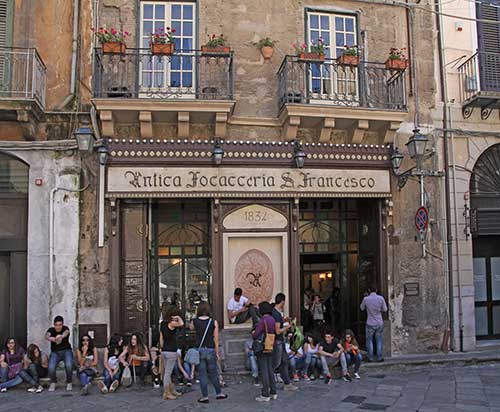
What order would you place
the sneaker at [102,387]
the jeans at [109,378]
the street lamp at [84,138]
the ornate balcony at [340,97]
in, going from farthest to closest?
the ornate balcony at [340,97]
the street lamp at [84,138]
the jeans at [109,378]
the sneaker at [102,387]

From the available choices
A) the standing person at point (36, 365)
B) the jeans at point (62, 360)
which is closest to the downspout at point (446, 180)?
the jeans at point (62, 360)

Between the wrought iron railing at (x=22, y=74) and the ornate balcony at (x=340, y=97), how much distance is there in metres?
4.56

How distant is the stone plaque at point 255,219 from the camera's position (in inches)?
397

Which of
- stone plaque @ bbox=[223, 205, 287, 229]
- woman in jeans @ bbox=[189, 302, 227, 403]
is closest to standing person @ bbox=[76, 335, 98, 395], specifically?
woman in jeans @ bbox=[189, 302, 227, 403]

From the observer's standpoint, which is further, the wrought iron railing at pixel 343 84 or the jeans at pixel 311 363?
the wrought iron railing at pixel 343 84

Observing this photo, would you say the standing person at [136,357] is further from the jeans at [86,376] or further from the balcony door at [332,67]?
the balcony door at [332,67]

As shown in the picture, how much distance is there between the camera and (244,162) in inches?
394

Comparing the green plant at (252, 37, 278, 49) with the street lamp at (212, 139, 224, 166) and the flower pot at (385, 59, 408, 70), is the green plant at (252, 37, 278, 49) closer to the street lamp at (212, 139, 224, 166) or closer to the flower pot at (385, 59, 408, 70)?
the street lamp at (212, 139, 224, 166)

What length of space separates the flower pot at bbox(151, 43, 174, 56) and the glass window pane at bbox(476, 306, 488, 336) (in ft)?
29.3

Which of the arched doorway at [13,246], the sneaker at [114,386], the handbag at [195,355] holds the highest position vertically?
the arched doorway at [13,246]

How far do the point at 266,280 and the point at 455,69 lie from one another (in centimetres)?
638

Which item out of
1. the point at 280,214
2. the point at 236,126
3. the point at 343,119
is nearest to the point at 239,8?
the point at 236,126

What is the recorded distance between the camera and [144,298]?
9883 mm

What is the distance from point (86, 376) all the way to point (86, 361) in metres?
0.31
